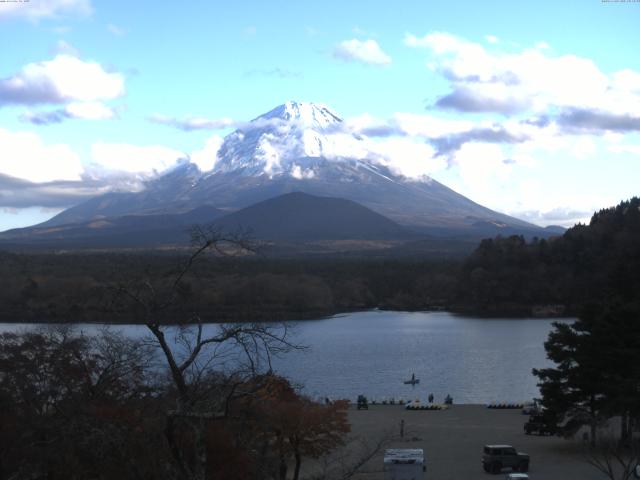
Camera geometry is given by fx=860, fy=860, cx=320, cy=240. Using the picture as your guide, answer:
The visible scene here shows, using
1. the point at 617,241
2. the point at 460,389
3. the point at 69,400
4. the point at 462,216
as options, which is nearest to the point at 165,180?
the point at 462,216

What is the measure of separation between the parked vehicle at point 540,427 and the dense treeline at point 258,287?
19706 millimetres

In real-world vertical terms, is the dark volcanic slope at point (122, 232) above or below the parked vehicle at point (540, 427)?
above

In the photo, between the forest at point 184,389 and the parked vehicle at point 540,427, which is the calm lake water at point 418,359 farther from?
the parked vehicle at point 540,427

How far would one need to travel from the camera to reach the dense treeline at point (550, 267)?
54.8 meters

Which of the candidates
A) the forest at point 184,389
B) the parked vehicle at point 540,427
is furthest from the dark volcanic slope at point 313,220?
the parked vehicle at point 540,427

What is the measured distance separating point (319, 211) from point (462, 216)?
26278 millimetres

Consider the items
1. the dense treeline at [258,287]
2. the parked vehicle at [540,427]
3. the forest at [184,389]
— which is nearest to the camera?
the forest at [184,389]

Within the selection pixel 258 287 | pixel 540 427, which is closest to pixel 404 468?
pixel 540 427

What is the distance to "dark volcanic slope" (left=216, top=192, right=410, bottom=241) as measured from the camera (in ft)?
399

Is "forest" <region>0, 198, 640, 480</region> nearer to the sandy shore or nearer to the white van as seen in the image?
the sandy shore

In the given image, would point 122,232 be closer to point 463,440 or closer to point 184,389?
point 463,440

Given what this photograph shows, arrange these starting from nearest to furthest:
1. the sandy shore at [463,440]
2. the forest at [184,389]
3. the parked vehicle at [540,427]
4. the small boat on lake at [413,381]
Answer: the forest at [184,389], the sandy shore at [463,440], the parked vehicle at [540,427], the small boat on lake at [413,381]

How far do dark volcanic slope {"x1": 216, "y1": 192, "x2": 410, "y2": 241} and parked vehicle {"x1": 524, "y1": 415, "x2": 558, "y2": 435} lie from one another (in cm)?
10195

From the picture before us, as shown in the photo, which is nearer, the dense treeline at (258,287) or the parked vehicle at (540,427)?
the parked vehicle at (540,427)
